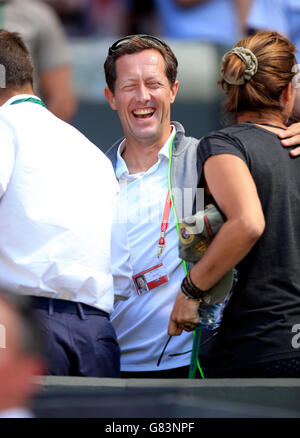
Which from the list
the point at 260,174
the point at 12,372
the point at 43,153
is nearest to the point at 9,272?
the point at 43,153

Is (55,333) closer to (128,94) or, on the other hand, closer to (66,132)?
(66,132)

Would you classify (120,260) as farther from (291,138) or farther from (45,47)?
(45,47)

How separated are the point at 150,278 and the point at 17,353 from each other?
6.18 feet

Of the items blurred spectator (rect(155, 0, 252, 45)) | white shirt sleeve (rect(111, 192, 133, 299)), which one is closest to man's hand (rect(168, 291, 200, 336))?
white shirt sleeve (rect(111, 192, 133, 299))

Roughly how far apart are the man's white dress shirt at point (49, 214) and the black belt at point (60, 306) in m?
0.03

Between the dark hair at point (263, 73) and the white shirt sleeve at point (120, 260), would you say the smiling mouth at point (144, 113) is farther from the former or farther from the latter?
the dark hair at point (263, 73)

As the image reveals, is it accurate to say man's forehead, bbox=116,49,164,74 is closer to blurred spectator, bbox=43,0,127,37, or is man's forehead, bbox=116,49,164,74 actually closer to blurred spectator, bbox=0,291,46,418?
blurred spectator, bbox=43,0,127,37

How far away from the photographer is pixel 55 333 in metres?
2.83

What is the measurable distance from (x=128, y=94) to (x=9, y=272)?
1.30 metres

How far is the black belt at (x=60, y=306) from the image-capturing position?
9.37 ft

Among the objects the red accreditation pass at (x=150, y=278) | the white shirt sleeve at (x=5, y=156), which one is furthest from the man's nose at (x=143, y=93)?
the white shirt sleeve at (x=5, y=156)

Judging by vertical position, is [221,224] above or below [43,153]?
below

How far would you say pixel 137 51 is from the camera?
3.79m

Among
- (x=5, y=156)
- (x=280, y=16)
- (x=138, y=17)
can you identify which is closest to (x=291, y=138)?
(x=5, y=156)
